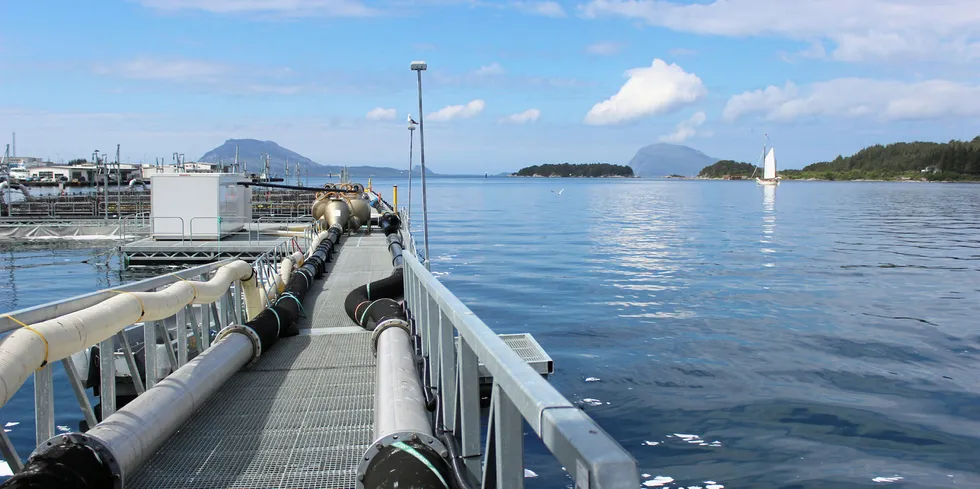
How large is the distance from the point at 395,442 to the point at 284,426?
2.29 m

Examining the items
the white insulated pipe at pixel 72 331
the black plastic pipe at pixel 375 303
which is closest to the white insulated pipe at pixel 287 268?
the black plastic pipe at pixel 375 303

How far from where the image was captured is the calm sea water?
9859 millimetres

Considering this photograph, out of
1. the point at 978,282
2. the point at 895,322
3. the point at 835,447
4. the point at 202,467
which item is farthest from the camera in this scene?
the point at 978,282

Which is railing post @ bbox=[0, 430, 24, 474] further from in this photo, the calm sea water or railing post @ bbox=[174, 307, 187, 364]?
the calm sea water

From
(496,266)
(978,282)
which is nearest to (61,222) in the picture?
(496,266)

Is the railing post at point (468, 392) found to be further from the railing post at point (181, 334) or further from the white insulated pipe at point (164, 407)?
the railing post at point (181, 334)

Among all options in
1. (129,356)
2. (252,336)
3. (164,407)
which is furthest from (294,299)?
(164,407)

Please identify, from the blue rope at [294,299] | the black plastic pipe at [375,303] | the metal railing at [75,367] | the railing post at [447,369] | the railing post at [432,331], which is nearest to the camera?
the metal railing at [75,367]

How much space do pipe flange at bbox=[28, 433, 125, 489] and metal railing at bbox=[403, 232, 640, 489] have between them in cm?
213

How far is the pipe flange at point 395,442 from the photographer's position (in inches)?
167

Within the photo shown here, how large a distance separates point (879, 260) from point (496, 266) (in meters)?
15.8

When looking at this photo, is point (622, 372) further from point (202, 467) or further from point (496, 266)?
point (496, 266)

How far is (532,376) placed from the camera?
9.25 feet

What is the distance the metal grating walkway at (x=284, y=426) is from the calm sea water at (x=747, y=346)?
9.72 ft
